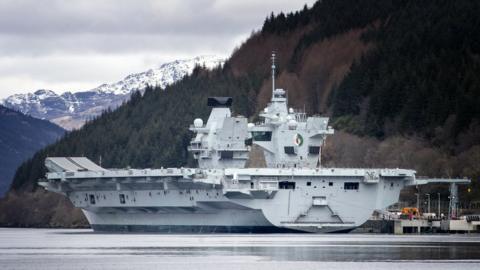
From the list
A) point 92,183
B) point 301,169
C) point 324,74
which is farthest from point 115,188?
point 324,74

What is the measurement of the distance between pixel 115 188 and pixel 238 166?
320 inches

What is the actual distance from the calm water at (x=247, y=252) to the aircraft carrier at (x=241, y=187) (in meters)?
2.13

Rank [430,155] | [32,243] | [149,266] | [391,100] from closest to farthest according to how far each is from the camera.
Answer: [149,266]
[32,243]
[430,155]
[391,100]

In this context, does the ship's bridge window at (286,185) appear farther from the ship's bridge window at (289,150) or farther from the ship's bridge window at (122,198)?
the ship's bridge window at (122,198)

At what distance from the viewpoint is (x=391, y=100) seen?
131 metres

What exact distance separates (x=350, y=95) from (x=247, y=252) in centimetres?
7890

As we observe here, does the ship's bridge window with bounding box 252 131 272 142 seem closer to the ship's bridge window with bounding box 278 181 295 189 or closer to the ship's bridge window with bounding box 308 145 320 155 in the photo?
the ship's bridge window with bounding box 308 145 320 155

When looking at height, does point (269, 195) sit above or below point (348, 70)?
below

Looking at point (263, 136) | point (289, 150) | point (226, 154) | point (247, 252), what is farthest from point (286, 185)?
point (247, 252)

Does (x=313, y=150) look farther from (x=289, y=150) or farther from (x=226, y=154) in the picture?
(x=226, y=154)

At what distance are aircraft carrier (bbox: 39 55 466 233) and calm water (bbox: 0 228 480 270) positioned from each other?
2133 millimetres

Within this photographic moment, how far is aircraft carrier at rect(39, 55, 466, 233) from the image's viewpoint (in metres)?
85.4

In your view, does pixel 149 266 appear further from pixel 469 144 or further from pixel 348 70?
pixel 348 70

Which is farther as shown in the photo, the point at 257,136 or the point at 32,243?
the point at 257,136
